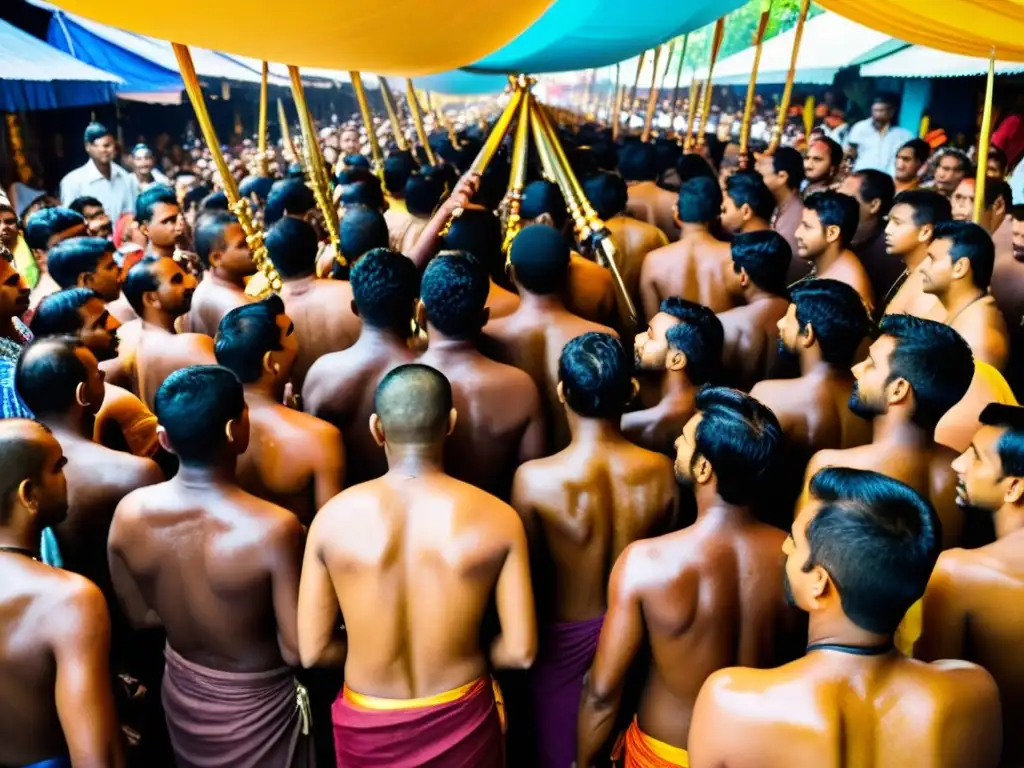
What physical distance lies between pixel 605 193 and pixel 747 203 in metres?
0.80

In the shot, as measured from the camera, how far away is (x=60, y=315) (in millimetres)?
2883

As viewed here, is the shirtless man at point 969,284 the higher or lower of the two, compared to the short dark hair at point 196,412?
higher

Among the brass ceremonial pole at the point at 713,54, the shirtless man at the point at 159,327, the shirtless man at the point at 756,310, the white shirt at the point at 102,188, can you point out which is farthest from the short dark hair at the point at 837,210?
the white shirt at the point at 102,188

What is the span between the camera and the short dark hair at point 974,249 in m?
3.19

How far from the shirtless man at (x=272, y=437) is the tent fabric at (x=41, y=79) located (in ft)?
15.5

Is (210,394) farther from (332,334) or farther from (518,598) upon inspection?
(332,334)

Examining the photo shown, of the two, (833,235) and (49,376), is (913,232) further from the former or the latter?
(49,376)

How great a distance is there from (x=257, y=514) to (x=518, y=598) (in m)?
0.71

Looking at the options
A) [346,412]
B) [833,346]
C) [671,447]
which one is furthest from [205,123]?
[833,346]

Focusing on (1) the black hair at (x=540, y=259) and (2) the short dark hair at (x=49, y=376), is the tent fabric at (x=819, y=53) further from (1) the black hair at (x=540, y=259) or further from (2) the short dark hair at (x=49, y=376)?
(2) the short dark hair at (x=49, y=376)

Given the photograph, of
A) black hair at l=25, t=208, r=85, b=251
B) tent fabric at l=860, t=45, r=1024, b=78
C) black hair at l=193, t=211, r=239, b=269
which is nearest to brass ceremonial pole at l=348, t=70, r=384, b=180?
black hair at l=193, t=211, r=239, b=269

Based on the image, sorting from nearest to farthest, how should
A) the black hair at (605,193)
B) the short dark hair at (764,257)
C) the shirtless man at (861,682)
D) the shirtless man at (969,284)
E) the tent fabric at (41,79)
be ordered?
the shirtless man at (861,682) → the shirtless man at (969,284) → the short dark hair at (764,257) → the black hair at (605,193) → the tent fabric at (41,79)

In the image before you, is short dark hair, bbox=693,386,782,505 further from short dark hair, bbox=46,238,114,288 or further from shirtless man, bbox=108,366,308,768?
short dark hair, bbox=46,238,114,288

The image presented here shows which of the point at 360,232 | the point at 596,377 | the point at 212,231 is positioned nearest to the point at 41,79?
the point at 212,231
